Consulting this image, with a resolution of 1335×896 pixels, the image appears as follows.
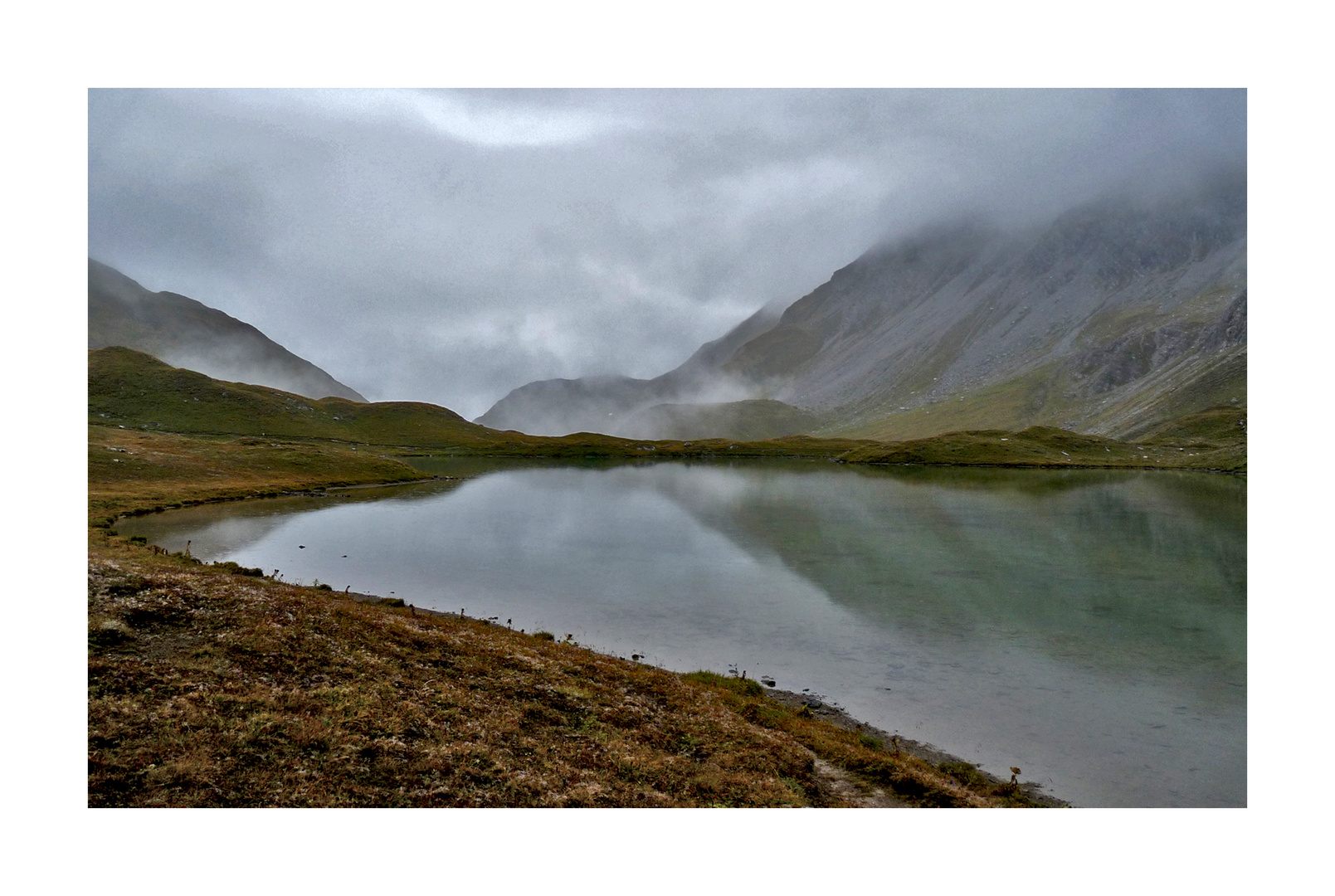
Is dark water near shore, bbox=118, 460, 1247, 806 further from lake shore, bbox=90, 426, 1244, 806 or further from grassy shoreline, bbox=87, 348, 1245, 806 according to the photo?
grassy shoreline, bbox=87, 348, 1245, 806

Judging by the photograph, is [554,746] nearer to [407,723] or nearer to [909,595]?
[407,723]

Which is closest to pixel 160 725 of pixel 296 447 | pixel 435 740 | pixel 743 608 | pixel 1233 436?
pixel 435 740

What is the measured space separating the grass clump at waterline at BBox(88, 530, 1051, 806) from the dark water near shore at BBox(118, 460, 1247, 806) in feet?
20.7

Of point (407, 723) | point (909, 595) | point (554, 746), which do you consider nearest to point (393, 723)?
point (407, 723)

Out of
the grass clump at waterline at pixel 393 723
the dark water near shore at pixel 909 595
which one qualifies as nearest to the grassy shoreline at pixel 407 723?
the grass clump at waterline at pixel 393 723

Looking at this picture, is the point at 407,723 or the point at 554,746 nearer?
the point at 407,723

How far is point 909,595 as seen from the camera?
1779 inches

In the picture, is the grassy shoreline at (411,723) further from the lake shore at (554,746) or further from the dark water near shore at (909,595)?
the dark water near shore at (909,595)

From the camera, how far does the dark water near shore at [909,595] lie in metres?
25.6

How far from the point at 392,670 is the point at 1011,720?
2355 centimetres

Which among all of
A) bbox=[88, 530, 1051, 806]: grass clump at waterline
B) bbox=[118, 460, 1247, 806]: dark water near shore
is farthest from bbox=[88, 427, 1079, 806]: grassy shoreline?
bbox=[118, 460, 1247, 806]: dark water near shore

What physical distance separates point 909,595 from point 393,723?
119 feet

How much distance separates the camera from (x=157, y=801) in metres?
14.1
